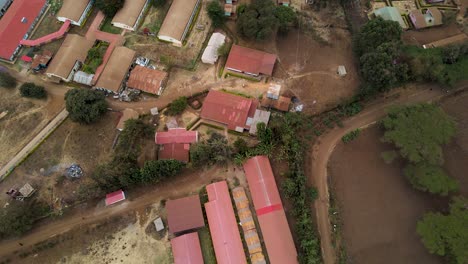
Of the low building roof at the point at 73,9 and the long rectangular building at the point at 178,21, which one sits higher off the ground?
the low building roof at the point at 73,9

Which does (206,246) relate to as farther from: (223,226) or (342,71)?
(342,71)

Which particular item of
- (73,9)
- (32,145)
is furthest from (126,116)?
(73,9)

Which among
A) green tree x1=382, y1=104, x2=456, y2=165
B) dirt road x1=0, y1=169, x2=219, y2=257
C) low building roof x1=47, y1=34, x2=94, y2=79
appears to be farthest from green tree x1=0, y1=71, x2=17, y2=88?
green tree x1=382, y1=104, x2=456, y2=165

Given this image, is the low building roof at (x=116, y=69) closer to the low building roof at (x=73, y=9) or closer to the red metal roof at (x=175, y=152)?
the low building roof at (x=73, y=9)

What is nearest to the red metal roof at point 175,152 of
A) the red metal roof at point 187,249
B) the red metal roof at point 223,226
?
the red metal roof at point 223,226

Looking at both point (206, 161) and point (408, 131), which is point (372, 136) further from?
point (206, 161)

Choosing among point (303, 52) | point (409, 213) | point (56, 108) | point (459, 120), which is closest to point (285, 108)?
point (303, 52)
